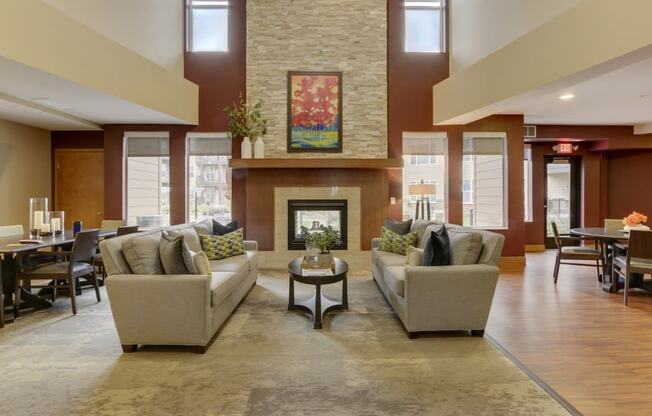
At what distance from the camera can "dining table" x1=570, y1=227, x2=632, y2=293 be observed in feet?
16.4

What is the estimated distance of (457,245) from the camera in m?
3.66

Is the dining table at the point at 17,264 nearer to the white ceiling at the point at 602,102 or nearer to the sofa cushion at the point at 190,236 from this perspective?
the sofa cushion at the point at 190,236

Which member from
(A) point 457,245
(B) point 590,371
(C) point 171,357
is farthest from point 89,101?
(B) point 590,371

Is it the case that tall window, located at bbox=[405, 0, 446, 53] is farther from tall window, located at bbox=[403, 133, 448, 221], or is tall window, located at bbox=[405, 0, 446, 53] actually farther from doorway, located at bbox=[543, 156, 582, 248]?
doorway, located at bbox=[543, 156, 582, 248]

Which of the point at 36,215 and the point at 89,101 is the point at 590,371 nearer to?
the point at 36,215

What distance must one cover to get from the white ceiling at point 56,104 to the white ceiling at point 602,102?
563 cm

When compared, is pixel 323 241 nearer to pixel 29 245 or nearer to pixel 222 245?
pixel 222 245

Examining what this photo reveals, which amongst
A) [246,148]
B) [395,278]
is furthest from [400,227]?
[246,148]

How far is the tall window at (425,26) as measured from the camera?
23.2ft

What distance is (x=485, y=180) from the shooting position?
705cm

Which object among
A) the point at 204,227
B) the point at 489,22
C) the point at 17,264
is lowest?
the point at 17,264

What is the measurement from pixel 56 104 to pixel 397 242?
5.26m

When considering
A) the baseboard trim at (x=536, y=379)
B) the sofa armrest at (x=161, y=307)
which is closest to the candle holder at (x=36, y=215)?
the sofa armrest at (x=161, y=307)

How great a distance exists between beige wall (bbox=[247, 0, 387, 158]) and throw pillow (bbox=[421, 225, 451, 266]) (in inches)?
140
